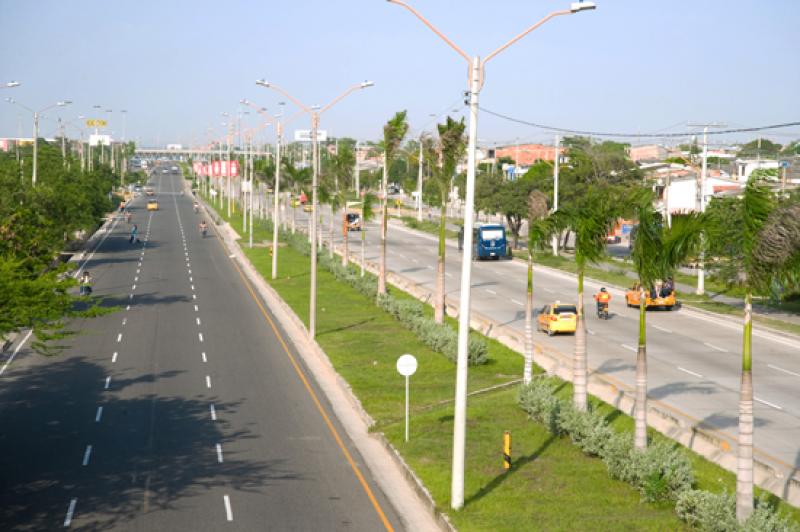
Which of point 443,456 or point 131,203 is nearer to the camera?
point 443,456

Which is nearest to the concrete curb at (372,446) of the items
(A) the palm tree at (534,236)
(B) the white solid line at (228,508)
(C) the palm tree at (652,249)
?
(B) the white solid line at (228,508)

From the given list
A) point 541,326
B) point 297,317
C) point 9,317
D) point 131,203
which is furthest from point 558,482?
point 131,203

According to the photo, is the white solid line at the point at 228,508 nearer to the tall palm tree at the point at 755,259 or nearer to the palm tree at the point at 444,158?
the tall palm tree at the point at 755,259

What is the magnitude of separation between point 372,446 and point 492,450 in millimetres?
3348

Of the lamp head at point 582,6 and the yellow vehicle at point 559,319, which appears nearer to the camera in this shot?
the lamp head at point 582,6

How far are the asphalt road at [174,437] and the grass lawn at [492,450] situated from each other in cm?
154

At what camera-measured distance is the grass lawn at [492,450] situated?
61.4 feet

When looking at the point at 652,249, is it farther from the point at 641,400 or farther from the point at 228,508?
the point at 228,508

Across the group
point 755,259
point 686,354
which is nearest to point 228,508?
point 755,259

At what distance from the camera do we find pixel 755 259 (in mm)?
16781

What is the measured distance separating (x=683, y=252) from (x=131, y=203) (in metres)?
145

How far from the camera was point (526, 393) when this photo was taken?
→ 2698 centimetres

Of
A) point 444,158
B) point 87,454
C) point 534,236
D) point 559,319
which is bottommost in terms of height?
point 87,454

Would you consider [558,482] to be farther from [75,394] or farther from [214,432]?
[75,394]
